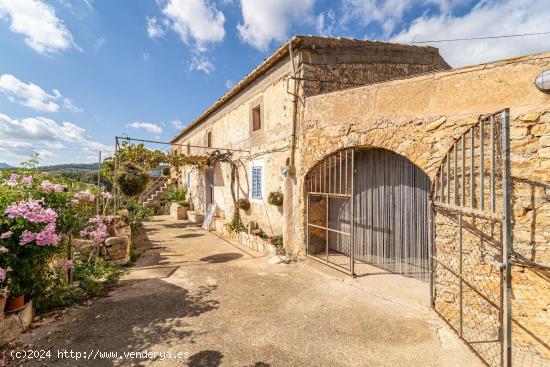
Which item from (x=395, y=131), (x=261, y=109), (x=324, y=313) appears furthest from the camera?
(x=261, y=109)

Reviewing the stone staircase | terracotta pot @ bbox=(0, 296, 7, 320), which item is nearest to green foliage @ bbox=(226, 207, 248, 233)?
terracotta pot @ bbox=(0, 296, 7, 320)

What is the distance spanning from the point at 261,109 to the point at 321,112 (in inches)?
118

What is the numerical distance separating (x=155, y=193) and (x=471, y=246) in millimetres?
20148

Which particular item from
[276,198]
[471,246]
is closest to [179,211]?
[276,198]

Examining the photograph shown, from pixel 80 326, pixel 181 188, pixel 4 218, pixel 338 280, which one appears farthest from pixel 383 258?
pixel 181 188

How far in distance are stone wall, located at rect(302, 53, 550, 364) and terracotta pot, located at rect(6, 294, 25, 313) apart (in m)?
6.37

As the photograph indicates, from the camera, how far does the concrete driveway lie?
338cm

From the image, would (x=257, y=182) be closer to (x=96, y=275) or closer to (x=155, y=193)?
(x=96, y=275)

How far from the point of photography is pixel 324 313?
14.8ft

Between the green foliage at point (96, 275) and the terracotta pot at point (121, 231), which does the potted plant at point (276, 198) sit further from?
the terracotta pot at point (121, 231)

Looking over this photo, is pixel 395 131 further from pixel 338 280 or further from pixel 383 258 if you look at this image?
pixel 338 280

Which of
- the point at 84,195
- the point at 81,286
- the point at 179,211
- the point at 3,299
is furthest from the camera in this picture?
the point at 179,211

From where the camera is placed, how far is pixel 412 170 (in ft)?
18.2

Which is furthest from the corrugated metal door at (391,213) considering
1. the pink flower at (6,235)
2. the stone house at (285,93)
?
the pink flower at (6,235)
